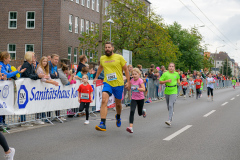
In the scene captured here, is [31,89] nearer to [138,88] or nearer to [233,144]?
[138,88]

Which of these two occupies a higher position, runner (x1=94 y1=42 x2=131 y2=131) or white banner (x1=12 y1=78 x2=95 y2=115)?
runner (x1=94 y1=42 x2=131 y2=131)

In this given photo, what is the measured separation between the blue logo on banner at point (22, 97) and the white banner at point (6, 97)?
0.86 ft

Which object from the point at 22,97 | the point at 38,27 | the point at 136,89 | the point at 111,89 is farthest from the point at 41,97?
the point at 38,27

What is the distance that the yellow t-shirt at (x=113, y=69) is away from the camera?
8.95 metres

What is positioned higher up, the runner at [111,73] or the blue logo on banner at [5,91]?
the runner at [111,73]

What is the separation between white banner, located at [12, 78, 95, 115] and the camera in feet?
32.9

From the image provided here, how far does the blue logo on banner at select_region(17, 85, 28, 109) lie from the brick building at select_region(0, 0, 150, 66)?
31.1 meters

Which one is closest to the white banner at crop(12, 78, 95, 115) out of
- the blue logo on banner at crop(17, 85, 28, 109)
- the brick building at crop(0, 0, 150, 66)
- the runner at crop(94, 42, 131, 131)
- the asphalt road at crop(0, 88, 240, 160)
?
the blue logo on banner at crop(17, 85, 28, 109)

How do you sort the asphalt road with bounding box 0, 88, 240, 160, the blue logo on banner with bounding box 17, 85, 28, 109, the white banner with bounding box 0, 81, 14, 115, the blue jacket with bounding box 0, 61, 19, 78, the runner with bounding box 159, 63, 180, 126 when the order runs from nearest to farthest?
the asphalt road with bounding box 0, 88, 240, 160
the white banner with bounding box 0, 81, 14, 115
the blue jacket with bounding box 0, 61, 19, 78
the blue logo on banner with bounding box 17, 85, 28, 109
the runner with bounding box 159, 63, 180, 126

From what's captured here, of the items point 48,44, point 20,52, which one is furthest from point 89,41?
point 20,52

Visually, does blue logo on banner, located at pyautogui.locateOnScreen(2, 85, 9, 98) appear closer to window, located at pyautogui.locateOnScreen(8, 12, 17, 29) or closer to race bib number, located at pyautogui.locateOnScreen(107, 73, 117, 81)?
race bib number, located at pyautogui.locateOnScreen(107, 73, 117, 81)

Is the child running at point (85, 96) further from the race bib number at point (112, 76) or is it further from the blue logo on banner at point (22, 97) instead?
the race bib number at point (112, 76)

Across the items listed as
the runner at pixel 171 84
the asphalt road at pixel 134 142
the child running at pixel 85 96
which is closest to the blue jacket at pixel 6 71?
the asphalt road at pixel 134 142

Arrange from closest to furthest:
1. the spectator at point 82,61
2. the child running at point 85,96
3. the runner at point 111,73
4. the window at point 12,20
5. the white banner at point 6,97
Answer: the runner at point 111,73
the white banner at point 6,97
the child running at point 85,96
the spectator at point 82,61
the window at point 12,20
